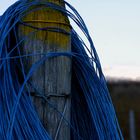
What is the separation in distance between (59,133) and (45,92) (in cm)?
23

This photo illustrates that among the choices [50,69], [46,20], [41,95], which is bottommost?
[41,95]

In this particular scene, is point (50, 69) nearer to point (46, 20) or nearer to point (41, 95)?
point (41, 95)

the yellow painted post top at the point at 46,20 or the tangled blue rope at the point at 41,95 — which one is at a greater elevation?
the yellow painted post top at the point at 46,20

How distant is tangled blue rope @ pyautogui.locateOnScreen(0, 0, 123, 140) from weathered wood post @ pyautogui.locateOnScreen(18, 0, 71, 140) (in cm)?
3

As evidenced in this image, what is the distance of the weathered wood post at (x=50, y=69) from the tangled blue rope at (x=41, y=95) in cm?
3

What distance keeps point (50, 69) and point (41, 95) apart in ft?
0.46

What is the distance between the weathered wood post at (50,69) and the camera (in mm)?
→ 2617

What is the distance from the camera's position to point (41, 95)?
2602 mm

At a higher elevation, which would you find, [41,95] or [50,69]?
[50,69]

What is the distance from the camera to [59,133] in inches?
105

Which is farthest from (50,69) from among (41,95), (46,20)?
(46,20)

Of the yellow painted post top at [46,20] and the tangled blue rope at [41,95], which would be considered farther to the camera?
the yellow painted post top at [46,20]

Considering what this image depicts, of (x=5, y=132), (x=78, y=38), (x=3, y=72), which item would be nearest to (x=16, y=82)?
(x=3, y=72)

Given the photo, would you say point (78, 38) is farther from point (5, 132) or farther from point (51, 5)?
point (5, 132)
